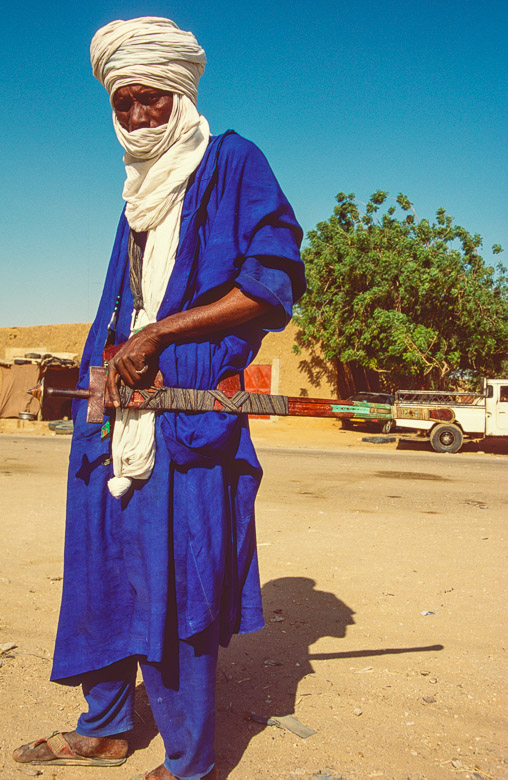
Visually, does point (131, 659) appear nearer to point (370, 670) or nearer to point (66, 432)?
point (370, 670)

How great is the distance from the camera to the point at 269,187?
1968 millimetres

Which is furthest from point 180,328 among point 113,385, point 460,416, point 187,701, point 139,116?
point 460,416

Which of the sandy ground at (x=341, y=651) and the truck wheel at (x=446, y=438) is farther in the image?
the truck wheel at (x=446, y=438)

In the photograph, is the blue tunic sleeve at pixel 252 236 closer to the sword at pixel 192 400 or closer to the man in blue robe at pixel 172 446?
the man in blue robe at pixel 172 446

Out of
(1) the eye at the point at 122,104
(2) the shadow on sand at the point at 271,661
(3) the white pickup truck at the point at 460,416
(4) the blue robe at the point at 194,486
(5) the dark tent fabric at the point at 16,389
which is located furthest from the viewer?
(5) the dark tent fabric at the point at 16,389

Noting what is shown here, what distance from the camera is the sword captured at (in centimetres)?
188

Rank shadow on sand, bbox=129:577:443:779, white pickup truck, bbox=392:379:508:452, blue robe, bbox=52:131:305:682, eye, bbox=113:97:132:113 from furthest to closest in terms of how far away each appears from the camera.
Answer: white pickup truck, bbox=392:379:508:452 < shadow on sand, bbox=129:577:443:779 < eye, bbox=113:97:132:113 < blue robe, bbox=52:131:305:682

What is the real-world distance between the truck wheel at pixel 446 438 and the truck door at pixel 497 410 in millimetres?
713

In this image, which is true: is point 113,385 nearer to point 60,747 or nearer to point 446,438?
point 60,747

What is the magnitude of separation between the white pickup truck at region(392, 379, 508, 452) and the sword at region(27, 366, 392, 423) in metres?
13.1

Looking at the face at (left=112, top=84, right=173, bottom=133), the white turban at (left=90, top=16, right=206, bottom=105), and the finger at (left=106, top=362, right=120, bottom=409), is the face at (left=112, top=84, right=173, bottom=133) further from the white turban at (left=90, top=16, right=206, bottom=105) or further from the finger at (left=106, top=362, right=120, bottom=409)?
the finger at (left=106, top=362, right=120, bottom=409)

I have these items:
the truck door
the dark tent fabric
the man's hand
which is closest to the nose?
the man's hand

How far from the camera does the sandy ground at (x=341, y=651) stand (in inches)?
84.9

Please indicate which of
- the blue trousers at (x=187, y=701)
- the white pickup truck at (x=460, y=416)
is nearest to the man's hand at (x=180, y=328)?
the blue trousers at (x=187, y=701)
